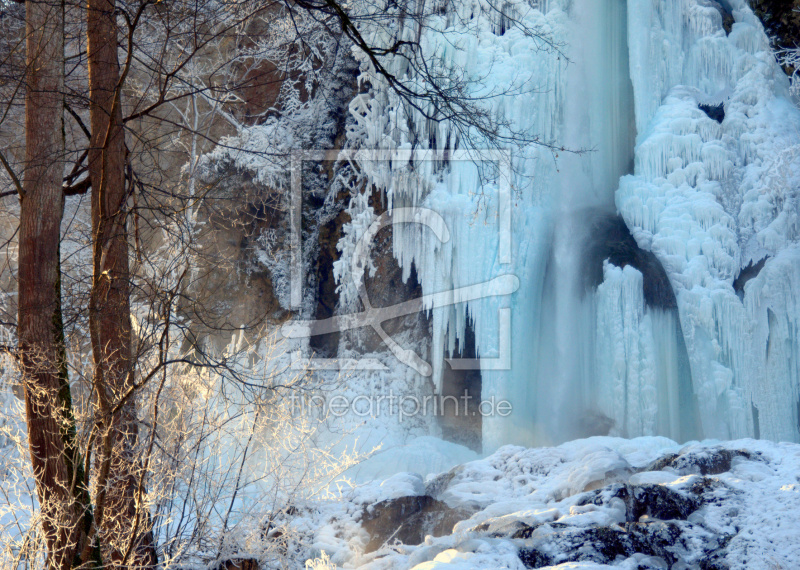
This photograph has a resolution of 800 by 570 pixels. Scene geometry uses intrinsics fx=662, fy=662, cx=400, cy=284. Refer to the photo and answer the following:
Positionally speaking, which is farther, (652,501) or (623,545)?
(652,501)

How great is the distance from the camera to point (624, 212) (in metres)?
9.90

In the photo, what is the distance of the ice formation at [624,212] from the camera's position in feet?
28.9

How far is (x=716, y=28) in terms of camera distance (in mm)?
9789

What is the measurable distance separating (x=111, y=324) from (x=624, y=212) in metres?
7.92

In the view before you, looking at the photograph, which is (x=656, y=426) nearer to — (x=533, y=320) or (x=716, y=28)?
(x=533, y=320)

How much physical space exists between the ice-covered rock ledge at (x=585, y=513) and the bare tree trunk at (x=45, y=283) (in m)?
2.11

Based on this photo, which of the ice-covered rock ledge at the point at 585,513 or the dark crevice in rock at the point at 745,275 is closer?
the ice-covered rock ledge at the point at 585,513

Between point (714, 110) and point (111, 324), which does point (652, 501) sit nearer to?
point (111, 324)

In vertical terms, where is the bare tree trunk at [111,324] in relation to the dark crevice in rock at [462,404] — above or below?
above

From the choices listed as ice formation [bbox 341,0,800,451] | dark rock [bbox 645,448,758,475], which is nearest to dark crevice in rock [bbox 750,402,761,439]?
ice formation [bbox 341,0,800,451]

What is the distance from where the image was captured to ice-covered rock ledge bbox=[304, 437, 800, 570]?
13.3ft
